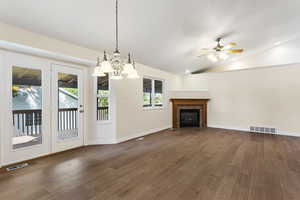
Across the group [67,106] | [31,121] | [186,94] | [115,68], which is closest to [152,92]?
[186,94]

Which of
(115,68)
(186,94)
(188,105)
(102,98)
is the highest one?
(115,68)

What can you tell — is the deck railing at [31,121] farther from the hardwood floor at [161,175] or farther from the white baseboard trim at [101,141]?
the white baseboard trim at [101,141]

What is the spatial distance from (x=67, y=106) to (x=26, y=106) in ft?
2.59

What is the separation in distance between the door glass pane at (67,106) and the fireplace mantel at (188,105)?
388cm

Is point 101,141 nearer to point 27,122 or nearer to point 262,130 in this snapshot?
point 27,122

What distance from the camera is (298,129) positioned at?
4.66 m

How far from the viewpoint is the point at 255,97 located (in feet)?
17.6

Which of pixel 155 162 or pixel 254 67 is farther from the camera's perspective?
pixel 254 67

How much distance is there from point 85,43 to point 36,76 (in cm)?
125

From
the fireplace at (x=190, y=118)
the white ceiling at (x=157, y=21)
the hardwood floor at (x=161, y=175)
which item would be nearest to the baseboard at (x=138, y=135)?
the hardwood floor at (x=161, y=175)

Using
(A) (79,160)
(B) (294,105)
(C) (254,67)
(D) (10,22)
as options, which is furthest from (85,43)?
(B) (294,105)

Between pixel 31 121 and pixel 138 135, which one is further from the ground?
pixel 31 121

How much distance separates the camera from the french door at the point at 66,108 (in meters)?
3.31

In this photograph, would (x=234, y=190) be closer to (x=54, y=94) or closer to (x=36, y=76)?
(x=54, y=94)
